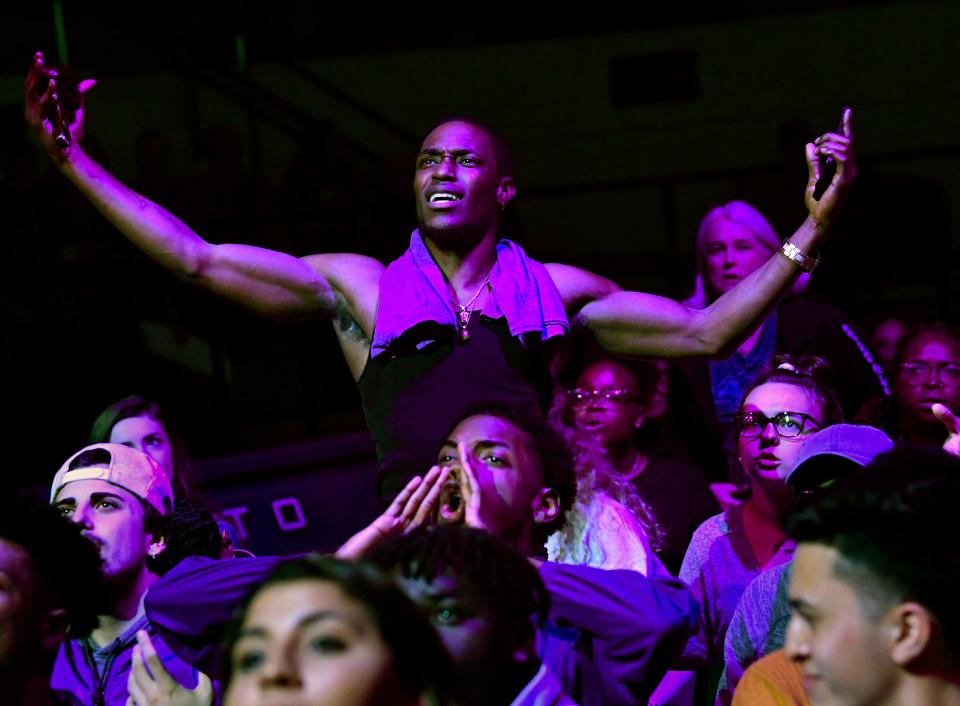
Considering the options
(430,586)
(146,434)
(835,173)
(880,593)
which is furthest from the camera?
(146,434)

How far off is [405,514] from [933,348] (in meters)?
2.13

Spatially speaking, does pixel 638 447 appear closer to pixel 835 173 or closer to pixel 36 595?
pixel 835 173

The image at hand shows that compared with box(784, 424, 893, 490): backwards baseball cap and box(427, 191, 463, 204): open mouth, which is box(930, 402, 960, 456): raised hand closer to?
box(784, 424, 893, 490): backwards baseball cap

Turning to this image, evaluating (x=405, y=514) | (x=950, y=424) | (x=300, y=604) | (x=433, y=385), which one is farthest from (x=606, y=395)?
(x=300, y=604)

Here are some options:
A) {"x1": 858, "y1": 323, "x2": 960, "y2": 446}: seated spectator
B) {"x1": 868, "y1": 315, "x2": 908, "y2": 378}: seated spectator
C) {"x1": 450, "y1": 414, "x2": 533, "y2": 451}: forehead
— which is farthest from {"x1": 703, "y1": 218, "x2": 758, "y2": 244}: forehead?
{"x1": 450, "y1": 414, "x2": 533, "y2": 451}: forehead

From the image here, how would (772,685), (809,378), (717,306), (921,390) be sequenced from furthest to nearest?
(921,390), (809,378), (717,306), (772,685)

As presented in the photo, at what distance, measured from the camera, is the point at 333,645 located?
6.88ft

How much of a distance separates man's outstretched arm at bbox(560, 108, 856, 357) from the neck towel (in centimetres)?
13

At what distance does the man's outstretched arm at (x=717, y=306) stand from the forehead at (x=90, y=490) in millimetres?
1130

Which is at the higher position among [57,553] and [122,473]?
[122,473]

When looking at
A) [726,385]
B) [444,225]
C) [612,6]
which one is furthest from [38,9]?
[444,225]

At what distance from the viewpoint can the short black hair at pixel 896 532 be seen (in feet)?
7.95

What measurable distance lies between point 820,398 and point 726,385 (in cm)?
97

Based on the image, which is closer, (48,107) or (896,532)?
(896,532)
